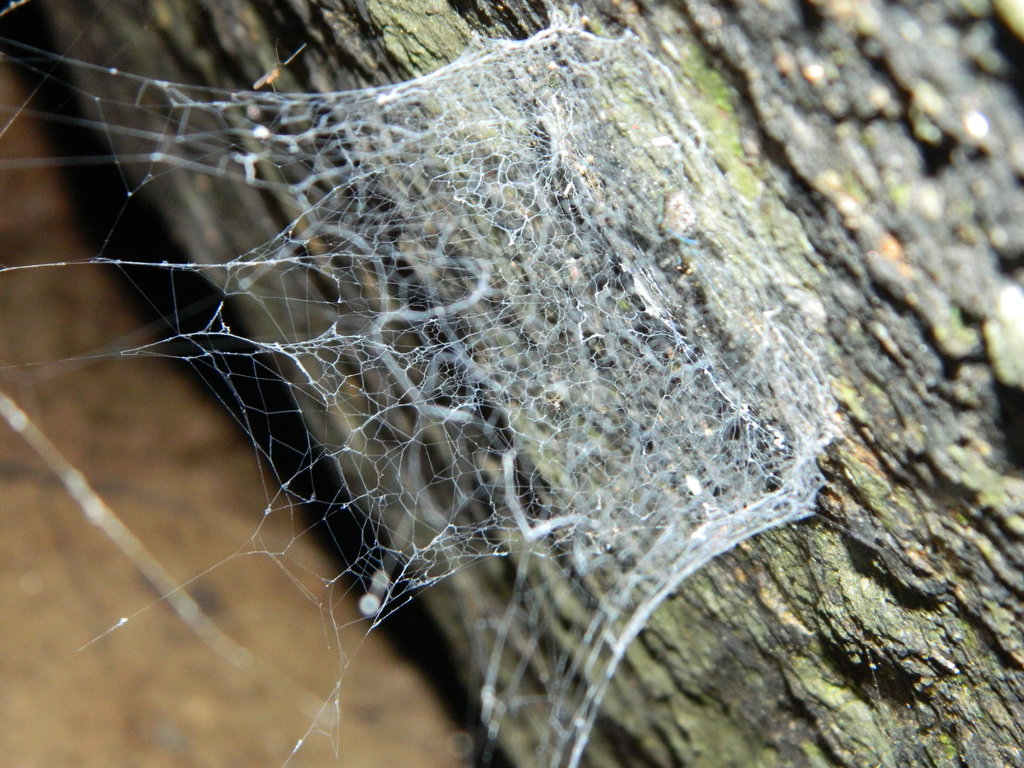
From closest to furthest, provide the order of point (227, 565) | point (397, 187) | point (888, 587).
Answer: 1. point (888, 587)
2. point (397, 187)
3. point (227, 565)

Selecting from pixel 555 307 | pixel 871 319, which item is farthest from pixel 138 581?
pixel 871 319

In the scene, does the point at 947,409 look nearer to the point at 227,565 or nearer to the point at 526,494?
the point at 526,494

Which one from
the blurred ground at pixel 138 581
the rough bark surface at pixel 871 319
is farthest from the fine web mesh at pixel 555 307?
the blurred ground at pixel 138 581

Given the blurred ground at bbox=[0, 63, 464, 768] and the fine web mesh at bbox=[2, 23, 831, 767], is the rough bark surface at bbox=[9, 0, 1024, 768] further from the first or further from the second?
the blurred ground at bbox=[0, 63, 464, 768]

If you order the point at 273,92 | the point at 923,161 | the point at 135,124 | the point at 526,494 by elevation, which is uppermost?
the point at 135,124

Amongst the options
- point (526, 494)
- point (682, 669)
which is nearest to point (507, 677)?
point (682, 669)
